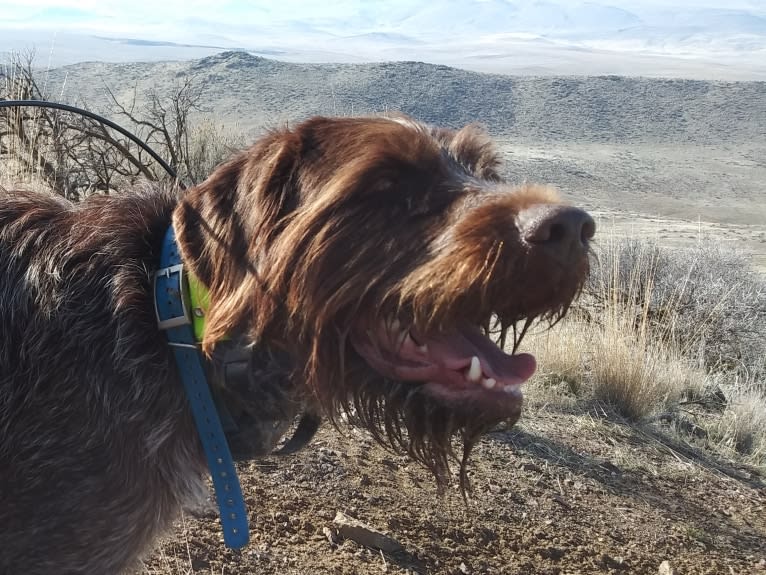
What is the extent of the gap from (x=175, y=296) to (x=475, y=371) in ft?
3.08

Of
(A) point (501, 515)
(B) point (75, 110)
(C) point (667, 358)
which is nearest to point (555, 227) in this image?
(B) point (75, 110)

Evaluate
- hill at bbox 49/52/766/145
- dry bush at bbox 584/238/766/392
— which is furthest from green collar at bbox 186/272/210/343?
hill at bbox 49/52/766/145

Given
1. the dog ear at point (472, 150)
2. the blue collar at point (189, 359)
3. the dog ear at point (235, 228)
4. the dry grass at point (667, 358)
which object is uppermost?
the dog ear at point (472, 150)

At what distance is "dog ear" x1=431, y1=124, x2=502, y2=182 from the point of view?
269cm

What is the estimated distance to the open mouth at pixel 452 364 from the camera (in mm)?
2408

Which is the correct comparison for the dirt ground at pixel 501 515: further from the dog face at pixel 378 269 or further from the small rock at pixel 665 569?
the dog face at pixel 378 269

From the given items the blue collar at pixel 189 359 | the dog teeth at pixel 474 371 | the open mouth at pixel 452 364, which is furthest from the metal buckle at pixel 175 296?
the dog teeth at pixel 474 371

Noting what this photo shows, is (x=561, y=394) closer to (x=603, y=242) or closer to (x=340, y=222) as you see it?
(x=340, y=222)

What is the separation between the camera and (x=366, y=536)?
3.79 m

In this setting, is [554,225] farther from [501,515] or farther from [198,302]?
[501,515]

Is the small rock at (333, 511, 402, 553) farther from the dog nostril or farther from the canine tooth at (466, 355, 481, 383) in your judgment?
the dog nostril

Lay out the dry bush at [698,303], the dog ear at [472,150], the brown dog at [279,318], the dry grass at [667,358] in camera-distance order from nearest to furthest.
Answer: the brown dog at [279,318], the dog ear at [472,150], the dry grass at [667,358], the dry bush at [698,303]

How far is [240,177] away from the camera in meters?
2.55

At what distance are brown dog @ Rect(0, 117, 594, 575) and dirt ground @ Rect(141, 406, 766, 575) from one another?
118 cm
